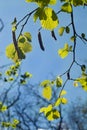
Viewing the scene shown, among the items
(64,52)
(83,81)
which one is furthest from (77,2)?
(83,81)

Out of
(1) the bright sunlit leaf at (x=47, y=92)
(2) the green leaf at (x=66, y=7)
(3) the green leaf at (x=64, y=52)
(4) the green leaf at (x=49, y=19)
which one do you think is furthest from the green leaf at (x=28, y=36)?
(3) the green leaf at (x=64, y=52)

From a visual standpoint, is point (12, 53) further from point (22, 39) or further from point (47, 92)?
point (47, 92)

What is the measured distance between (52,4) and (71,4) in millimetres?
187

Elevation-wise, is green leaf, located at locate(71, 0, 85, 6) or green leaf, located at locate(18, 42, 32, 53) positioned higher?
green leaf, located at locate(71, 0, 85, 6)

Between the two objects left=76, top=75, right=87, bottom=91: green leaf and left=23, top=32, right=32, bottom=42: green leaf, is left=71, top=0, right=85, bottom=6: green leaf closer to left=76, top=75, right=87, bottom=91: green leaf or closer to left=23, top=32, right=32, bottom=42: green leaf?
left=23, top=32, right=32, bottom=42: green leaf

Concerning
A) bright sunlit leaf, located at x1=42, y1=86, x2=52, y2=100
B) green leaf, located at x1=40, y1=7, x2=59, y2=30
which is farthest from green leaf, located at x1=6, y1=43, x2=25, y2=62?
bright sunlit leaf, located at x1=42, y1=86, x2=52, y2=100

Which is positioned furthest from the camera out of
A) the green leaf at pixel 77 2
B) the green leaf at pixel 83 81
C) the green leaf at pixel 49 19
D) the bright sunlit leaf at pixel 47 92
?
the green leaf at pixel 83 81

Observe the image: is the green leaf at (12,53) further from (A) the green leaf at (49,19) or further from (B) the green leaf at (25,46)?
(A) the green leaf at (49,19)

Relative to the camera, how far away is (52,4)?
2.08 meters

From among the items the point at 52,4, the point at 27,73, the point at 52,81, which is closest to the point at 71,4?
the point at 52,4

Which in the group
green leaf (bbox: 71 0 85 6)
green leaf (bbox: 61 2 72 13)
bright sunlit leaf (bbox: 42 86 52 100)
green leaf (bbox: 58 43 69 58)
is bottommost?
bright sunlit leaf (bbox: 42 86 52 100)

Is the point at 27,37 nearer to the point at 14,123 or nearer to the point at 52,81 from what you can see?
the point at 52,81

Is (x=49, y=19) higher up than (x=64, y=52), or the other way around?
(x=49, y=19)

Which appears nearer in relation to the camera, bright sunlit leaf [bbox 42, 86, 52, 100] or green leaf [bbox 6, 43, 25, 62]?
green leaf [bbox 6, 43, 25, 62]
